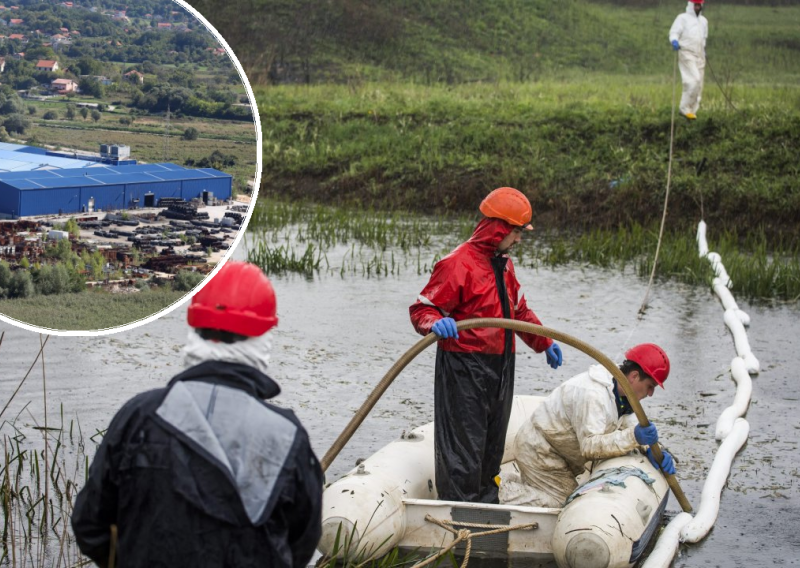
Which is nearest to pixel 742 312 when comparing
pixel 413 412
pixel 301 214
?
pixel 413 412

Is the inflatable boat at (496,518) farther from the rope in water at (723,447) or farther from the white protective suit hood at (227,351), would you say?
the white protective suit hood at (227,351)

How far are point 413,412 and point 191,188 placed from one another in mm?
3886

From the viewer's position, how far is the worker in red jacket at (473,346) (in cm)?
574

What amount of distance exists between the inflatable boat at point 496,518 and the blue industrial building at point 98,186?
1.47m

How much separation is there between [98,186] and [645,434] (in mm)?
2720

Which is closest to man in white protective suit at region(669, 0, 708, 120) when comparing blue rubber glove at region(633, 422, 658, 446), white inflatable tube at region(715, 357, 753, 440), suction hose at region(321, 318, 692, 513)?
white inflatable tube at region(715, 357, 753, 440)

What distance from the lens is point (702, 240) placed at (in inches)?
595

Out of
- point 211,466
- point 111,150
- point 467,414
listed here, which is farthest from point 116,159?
point 211,466

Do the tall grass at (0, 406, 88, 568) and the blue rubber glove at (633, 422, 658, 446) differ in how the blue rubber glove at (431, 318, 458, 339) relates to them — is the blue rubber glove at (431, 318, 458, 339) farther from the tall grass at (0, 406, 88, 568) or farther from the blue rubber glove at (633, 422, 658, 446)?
the tall grass at (0, 406, 88, 568)

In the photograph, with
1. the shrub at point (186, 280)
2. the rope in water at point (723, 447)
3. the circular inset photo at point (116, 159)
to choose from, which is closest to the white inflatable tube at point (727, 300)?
the rope in water at point (723, 447)

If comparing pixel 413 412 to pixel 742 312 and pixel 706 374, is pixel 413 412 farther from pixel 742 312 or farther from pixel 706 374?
pixel 742 312

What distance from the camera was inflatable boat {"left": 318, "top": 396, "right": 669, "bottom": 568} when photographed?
5273mm

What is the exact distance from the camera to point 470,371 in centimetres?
575

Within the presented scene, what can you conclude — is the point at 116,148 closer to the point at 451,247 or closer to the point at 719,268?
the point at 719,268
